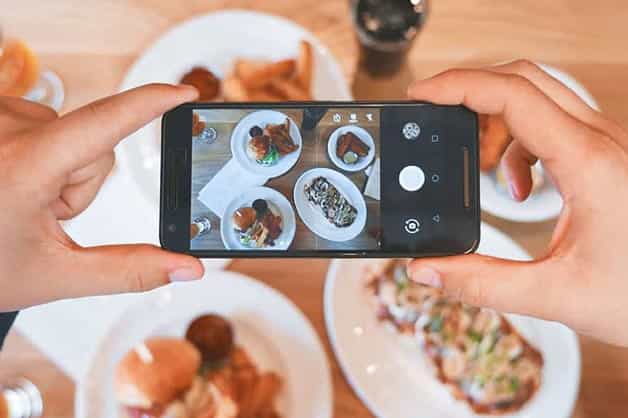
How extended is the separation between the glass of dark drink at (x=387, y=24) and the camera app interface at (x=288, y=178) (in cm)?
28

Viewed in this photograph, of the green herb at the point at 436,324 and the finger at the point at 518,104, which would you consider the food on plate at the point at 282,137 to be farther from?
the green herb at the point at 436,324

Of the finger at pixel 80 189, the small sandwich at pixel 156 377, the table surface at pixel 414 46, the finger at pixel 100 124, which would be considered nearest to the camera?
the finger at pixel 100 124

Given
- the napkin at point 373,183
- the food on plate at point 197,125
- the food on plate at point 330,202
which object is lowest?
the food on plate at point 330,202

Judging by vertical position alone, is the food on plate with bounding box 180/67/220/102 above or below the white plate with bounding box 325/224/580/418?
above

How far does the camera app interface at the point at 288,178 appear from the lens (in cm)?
61

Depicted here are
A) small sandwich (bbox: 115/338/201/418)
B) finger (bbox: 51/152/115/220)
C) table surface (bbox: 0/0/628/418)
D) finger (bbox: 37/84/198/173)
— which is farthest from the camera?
table surface (bbox: 0/0/628/418)

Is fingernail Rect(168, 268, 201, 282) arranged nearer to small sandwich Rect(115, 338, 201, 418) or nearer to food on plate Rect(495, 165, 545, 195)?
small sandwich Rect(115, 338, 201, 418)

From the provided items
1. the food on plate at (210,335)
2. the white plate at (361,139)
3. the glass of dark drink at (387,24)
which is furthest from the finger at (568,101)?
the food on plate at (210,335)

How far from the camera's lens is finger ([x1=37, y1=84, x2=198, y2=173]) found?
55cm

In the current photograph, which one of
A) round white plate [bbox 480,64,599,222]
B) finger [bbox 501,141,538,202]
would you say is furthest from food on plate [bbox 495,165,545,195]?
finger [bbox 501,141,538,202]

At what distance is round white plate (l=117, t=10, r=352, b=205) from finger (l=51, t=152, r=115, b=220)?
19cm

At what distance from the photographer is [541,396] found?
0.85 m

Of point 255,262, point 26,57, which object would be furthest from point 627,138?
point 26,57

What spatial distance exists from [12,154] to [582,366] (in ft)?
2.40
